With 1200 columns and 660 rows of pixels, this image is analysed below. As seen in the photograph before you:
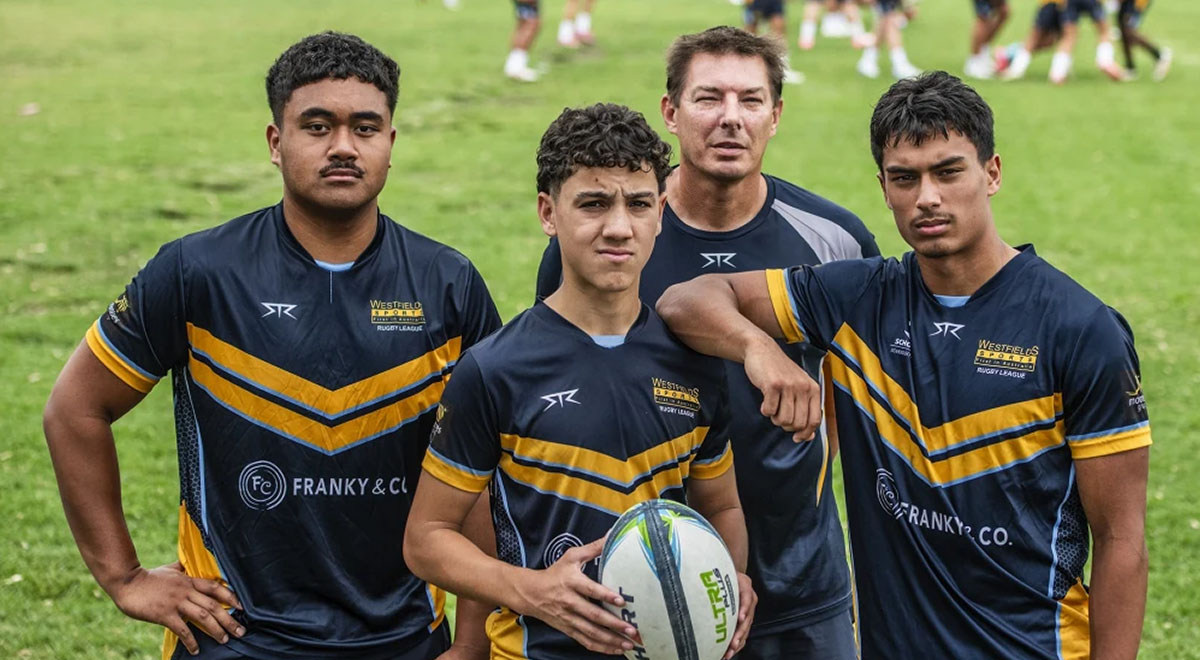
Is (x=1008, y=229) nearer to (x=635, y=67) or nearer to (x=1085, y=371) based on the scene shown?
(x=635, y=67)

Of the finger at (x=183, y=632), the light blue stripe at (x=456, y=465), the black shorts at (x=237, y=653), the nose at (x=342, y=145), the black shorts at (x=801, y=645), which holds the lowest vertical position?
the black shorts at (x=801, y=645)

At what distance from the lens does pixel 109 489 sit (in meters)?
4.35

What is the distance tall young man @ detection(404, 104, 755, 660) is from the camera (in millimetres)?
3896

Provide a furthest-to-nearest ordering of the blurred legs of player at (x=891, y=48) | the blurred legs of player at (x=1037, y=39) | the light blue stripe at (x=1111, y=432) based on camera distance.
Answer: the blurred legs of player at (x=891, y=48) → the blurred legs of player at (x=1037, y=39) → the light blue stripe at (x=1111, y=432)

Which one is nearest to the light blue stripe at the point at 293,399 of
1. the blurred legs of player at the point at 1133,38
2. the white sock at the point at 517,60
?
the white sock at the point at 517,60

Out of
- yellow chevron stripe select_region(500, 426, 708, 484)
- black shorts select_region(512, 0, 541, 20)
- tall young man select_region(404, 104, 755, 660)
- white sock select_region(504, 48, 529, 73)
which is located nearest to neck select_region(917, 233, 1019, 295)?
tall young man select_region(404, 104, 755, 660)

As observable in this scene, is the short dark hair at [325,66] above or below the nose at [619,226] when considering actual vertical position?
above

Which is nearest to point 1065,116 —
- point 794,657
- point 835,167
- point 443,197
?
point 835,167

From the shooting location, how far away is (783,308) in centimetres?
433

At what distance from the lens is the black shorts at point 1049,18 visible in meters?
22.1

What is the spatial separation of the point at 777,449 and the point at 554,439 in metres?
1.23

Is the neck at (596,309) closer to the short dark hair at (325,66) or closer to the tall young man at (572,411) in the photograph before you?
the tall young man at (572,411)

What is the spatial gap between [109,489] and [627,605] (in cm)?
179

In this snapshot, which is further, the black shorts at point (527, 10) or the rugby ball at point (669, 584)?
the black shorts at point (527, 10)
